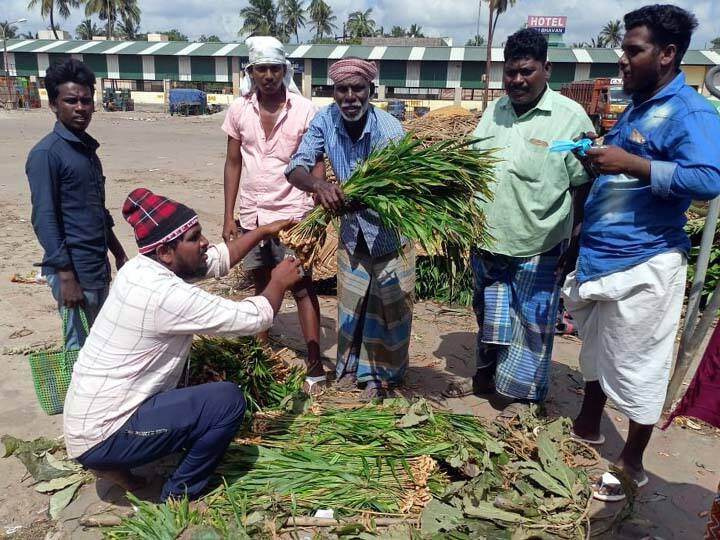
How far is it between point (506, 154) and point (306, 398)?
1.75m

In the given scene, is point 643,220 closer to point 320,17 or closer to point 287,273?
point 287,273

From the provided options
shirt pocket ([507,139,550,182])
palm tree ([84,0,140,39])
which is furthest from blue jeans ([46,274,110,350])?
palm tree ([84,0,140,39])

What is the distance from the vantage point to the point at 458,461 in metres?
2.66

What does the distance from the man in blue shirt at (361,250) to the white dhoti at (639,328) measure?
3.45 feet

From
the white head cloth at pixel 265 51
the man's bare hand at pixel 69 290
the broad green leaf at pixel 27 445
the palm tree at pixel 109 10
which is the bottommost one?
the broad green leaf at pixel 27 445

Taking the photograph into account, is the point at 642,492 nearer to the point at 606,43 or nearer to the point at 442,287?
the point at 442,287

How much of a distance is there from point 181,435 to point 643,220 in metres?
2.19

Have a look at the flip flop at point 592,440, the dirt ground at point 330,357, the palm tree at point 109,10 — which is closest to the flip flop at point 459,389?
the dirt ground at point 330,357

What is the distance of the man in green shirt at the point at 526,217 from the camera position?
289cm

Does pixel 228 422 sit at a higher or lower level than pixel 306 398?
higher

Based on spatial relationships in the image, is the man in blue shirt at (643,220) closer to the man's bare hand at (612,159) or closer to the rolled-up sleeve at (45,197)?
the man's bare hand at (612,159)

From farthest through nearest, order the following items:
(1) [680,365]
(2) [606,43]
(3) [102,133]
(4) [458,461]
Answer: (2) [606,43], (3) [102,133], (1) [680,365], (4) [458,461]

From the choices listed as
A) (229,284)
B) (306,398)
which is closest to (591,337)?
(306,398)

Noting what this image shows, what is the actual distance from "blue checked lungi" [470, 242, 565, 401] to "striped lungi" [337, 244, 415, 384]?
466 mm
